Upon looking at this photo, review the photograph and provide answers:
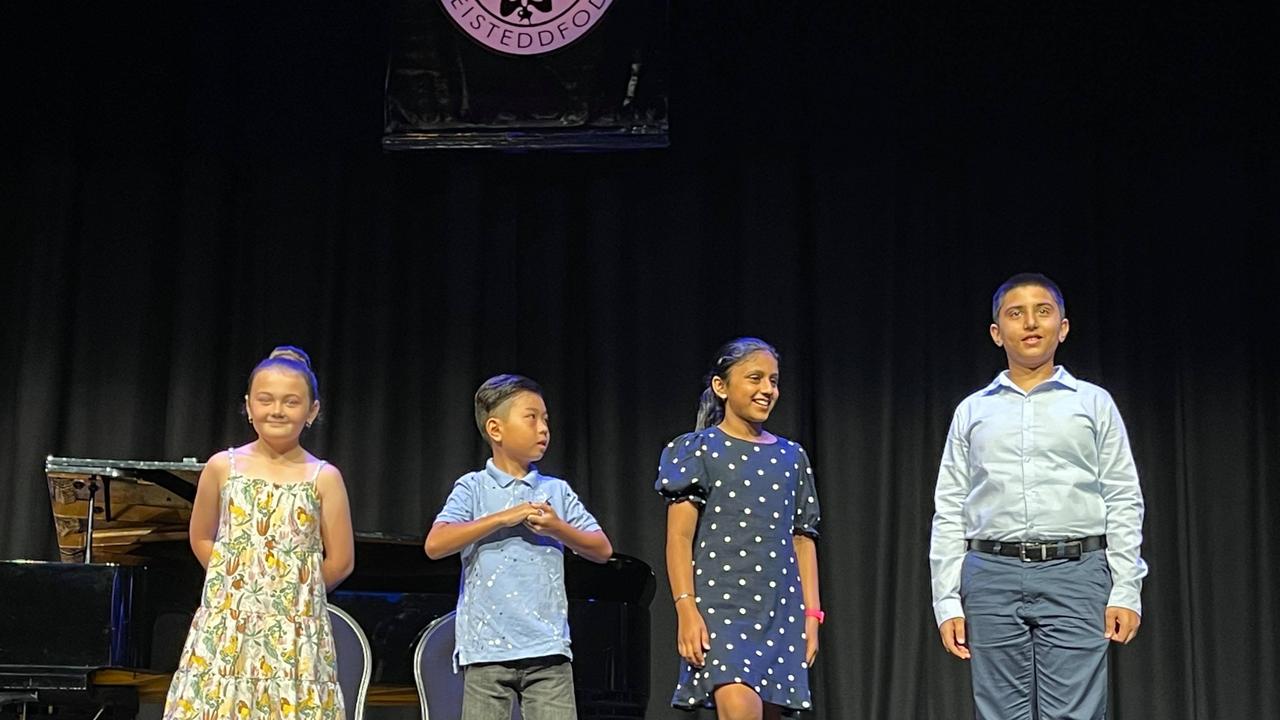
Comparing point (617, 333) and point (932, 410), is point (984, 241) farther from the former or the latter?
point (617, 333)

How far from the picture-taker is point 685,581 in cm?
388

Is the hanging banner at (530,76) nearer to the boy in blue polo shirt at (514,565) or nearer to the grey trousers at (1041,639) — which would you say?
Answer: the boy in blue polo shirt at (514,565)

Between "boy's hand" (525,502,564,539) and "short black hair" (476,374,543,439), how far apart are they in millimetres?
344

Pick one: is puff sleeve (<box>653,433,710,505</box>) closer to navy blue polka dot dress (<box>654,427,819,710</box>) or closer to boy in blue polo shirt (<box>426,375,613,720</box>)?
navy blue polka dot dress (<box>654,427,819,710</box>)

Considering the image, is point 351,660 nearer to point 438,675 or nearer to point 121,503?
point 438,675

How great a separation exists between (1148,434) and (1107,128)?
4.27 ft

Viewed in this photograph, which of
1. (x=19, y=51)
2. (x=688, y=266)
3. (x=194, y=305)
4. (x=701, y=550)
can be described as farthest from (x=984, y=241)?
(x=19, y=51)

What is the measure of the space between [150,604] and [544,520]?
148 centimetres

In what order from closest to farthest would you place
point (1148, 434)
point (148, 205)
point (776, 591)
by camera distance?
point (776, 591) < point (1148, 434) < point (148, 205)

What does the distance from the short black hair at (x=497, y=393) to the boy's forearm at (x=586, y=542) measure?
1.30ft

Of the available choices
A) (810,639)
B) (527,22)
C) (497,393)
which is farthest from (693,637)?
(527,22)

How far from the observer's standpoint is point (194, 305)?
640 centimetres

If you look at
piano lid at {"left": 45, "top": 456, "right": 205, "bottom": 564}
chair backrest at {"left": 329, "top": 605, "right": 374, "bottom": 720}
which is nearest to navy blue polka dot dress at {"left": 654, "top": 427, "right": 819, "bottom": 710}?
chair backrest at {"left": 329, "top": 605, "right": 374, "bottom": 720}

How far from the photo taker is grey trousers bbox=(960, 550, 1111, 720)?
3561mm
